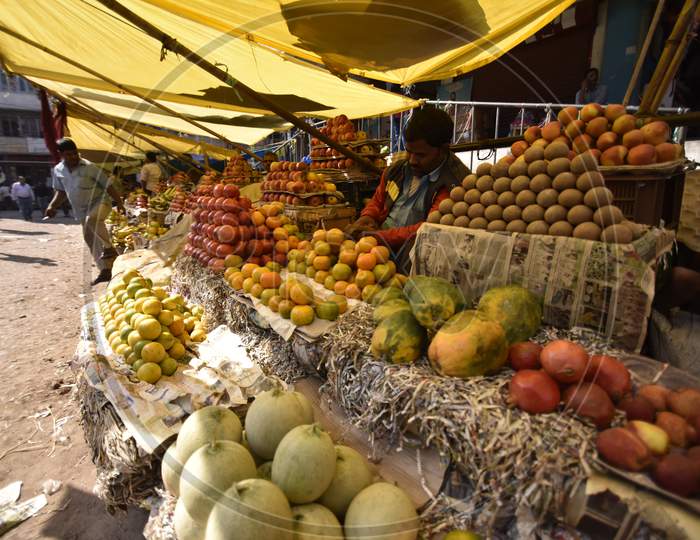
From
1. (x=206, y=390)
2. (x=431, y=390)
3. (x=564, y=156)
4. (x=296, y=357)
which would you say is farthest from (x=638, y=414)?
(x=206, y=390)

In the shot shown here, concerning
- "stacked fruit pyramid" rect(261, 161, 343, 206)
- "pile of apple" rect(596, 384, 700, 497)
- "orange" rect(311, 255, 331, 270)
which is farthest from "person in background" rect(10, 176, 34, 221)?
"pile of apple" rect(596, 384, 700, 497)

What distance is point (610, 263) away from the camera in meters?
1.63

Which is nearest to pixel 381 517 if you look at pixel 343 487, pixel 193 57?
pixel 343 487

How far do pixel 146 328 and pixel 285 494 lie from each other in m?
1.79

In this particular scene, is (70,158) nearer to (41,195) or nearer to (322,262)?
(322,262)

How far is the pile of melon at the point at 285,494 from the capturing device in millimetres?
1096

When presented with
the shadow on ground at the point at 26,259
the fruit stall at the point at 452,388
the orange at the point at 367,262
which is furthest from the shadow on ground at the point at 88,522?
the shadow on ground at the point at 26,259

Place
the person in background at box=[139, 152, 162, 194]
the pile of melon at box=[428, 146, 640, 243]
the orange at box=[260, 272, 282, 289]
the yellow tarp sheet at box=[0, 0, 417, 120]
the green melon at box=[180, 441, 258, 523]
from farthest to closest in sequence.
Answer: the person in background at box=[139, 152, 162, 194] < the yellow tarp sheet at box=[0, 0, 417, 120] < the orange at box=[260, 272, 282, 289] < the pile of melon at box=[428, 146, 640, 243] < the green melon at box=[180, 441, 258, 523]

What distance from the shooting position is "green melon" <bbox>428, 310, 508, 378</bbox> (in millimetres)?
1430

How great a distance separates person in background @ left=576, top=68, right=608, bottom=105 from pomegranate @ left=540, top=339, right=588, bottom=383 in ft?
19.9

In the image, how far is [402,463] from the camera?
63.2 inches

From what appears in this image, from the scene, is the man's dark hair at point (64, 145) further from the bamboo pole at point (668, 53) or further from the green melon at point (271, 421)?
the bamboo pole at point (668, 53)

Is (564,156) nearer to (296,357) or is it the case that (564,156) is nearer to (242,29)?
(296,357)

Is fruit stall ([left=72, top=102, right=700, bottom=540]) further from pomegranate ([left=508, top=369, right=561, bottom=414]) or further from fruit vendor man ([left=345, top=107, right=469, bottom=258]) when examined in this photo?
fruit vendor man ([left=345, top=107, right=469, bottom=258])
